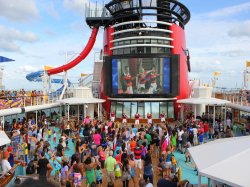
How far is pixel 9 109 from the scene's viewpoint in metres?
18.4

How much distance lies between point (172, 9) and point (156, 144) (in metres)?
18.3

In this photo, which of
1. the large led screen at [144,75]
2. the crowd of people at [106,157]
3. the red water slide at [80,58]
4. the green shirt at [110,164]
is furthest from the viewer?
the red water slide at [80,58]

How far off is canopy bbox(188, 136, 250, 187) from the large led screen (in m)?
18.8

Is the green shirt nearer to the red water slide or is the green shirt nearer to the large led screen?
the large led screen

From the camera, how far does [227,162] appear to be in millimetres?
6527

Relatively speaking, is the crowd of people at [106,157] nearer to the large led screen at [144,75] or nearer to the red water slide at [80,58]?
the large led screen at [144,75]

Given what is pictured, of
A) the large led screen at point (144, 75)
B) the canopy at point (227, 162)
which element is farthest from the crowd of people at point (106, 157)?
the large led screen at point (144, 75)

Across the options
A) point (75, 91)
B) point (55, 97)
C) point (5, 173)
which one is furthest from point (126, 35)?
point (5, 173)

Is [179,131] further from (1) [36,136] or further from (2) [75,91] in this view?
(2) [75,91]

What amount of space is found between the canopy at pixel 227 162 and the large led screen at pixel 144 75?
1876 centimetres

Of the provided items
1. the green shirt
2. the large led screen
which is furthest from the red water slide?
the green shirt

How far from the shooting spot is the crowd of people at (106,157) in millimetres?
9868

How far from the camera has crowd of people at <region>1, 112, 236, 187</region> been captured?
32.4 feet

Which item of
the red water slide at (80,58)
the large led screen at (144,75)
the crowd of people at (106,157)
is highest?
the red water slide at (80,58)
